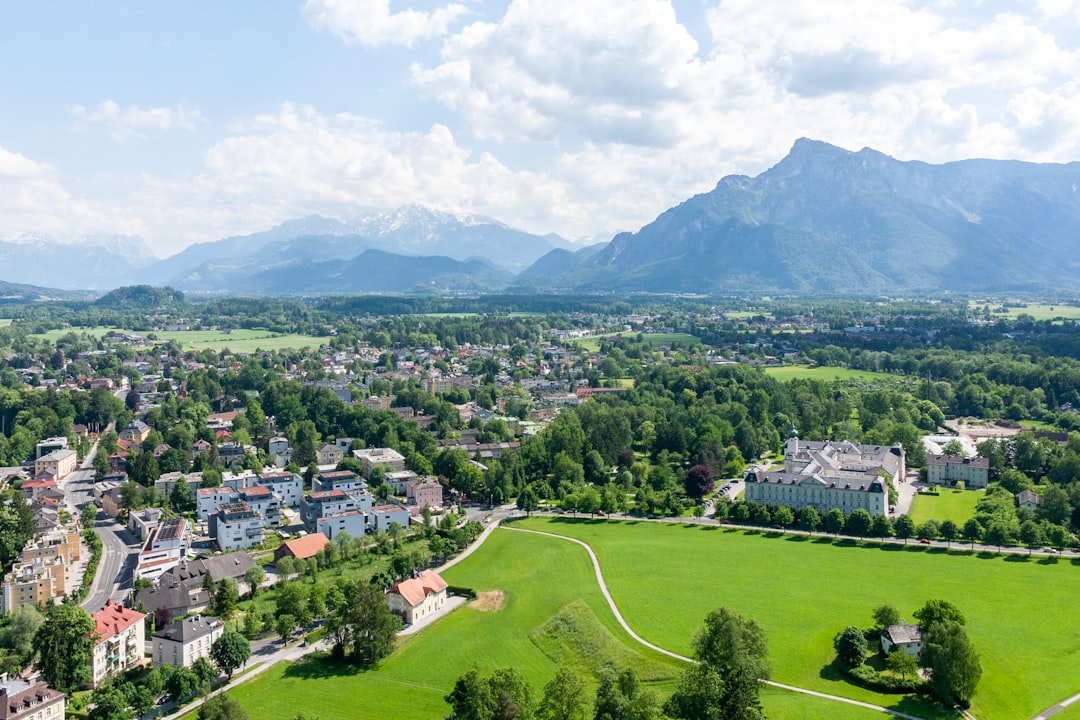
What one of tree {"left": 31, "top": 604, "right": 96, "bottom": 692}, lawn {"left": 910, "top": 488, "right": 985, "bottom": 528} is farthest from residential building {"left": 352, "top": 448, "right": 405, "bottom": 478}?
lawn {"left": 910, "top": 488, "right": 985, "bottom": 528}

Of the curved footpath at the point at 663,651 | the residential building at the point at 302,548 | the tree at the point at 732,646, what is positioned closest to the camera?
the tree at the point at 732,646

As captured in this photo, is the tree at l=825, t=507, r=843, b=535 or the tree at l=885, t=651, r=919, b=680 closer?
the tree at l=885, t=651, r=919, b=680

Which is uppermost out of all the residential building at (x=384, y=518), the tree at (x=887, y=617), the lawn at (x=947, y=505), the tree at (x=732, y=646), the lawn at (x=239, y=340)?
the lawn at (x=239, y=340)

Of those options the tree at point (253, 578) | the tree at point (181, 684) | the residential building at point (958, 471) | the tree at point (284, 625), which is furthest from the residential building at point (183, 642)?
the residential building at point (958, 471)

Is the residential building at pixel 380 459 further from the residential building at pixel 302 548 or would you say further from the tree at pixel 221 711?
the tree at pixel 221 711

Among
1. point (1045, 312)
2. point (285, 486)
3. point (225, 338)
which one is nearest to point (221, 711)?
point (285, 486)

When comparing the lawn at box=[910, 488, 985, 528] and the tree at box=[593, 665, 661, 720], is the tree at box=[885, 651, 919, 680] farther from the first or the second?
the lawn at box=[910, 488, 985, 528]
